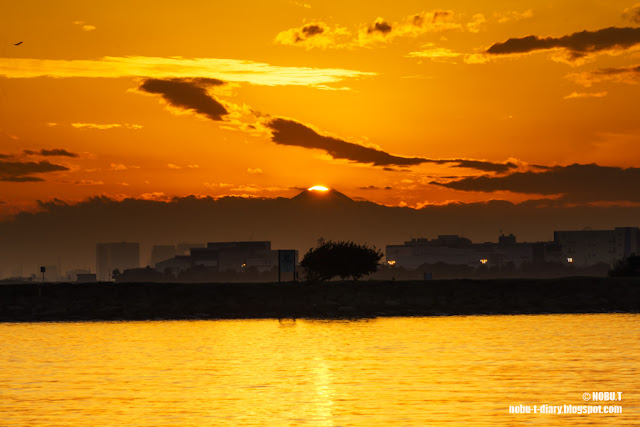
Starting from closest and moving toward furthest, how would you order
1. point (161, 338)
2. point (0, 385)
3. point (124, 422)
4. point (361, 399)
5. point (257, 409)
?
point (124, 422) → point (257, 409) → point (361, 399) → point (0, 385) → point (161, 338)

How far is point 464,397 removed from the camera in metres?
40.9

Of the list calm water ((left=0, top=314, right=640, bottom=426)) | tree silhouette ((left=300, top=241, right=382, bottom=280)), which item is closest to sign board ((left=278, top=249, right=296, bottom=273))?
tree silhouette ((left=300, top=241, right=382, bottom=280))

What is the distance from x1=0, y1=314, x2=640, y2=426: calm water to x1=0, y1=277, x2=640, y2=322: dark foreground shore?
31914mm

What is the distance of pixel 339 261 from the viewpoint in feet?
477

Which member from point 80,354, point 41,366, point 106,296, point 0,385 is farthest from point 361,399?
point 106,296

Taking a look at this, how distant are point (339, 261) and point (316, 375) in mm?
95294

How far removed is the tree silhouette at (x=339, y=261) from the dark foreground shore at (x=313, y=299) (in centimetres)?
1264

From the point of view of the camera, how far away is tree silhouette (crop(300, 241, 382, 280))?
14500 cm

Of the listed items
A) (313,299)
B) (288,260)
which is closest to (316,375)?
(313,299)

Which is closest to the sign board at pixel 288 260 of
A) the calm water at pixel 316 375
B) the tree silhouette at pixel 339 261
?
the tree silhouette at pixel 339 261

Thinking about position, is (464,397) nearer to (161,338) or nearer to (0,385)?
(0,385)

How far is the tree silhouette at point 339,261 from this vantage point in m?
145

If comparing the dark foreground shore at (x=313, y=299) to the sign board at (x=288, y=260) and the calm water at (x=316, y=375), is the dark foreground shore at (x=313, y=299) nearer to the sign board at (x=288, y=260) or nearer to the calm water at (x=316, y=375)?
the sign board at (x=288, y=260)

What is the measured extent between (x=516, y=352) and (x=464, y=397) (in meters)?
21.1
